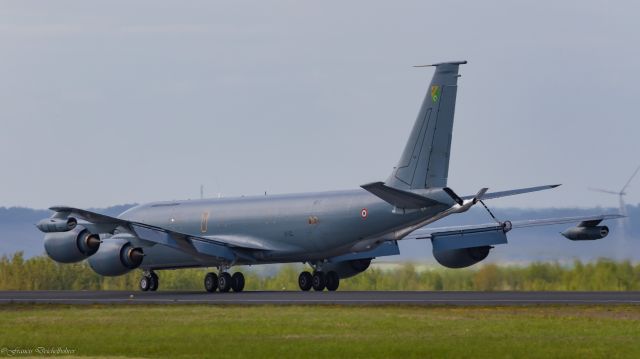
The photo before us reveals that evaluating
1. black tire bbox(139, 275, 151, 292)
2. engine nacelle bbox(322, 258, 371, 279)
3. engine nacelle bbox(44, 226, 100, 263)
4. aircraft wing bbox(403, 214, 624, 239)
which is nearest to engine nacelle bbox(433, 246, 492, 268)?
aircraft wing bbox(403, 214, 624, 239)

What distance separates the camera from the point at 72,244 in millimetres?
49938

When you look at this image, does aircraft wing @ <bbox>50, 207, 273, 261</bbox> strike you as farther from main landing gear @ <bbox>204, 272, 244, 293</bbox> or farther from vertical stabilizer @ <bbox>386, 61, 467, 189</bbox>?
vertical stabilizer @ <bbox>386, 61, 467, 189</bbox>

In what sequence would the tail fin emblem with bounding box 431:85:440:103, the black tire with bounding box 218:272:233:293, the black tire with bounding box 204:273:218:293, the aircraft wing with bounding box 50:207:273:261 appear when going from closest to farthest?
the tail fin emblem with bounding box 431:85:440:103
the aircraft wing with bounding box 50:207:273:261
the black tire with bounding box 218:272:233:293
the black tire with bounding box 204:273:218:293

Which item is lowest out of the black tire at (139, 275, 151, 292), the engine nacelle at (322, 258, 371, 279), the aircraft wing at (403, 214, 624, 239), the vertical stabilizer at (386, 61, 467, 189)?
the black tire at (139, 275, 151, 292)

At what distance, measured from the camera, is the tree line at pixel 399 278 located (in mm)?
52250

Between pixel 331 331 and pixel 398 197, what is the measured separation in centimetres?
1617

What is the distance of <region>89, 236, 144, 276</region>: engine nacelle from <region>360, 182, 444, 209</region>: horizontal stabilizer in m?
11.5

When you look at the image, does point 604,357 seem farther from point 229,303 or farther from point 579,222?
point 579,222

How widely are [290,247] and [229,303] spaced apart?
37.6ft

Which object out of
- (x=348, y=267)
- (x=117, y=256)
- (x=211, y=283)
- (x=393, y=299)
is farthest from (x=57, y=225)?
(x=348, y=267)

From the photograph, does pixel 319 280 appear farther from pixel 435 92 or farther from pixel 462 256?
pixel 435 92

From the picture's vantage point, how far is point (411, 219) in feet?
154

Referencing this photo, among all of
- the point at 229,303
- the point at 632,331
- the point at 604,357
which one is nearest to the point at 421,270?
the point at 229,303

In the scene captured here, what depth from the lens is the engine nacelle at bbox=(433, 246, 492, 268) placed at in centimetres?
5247
